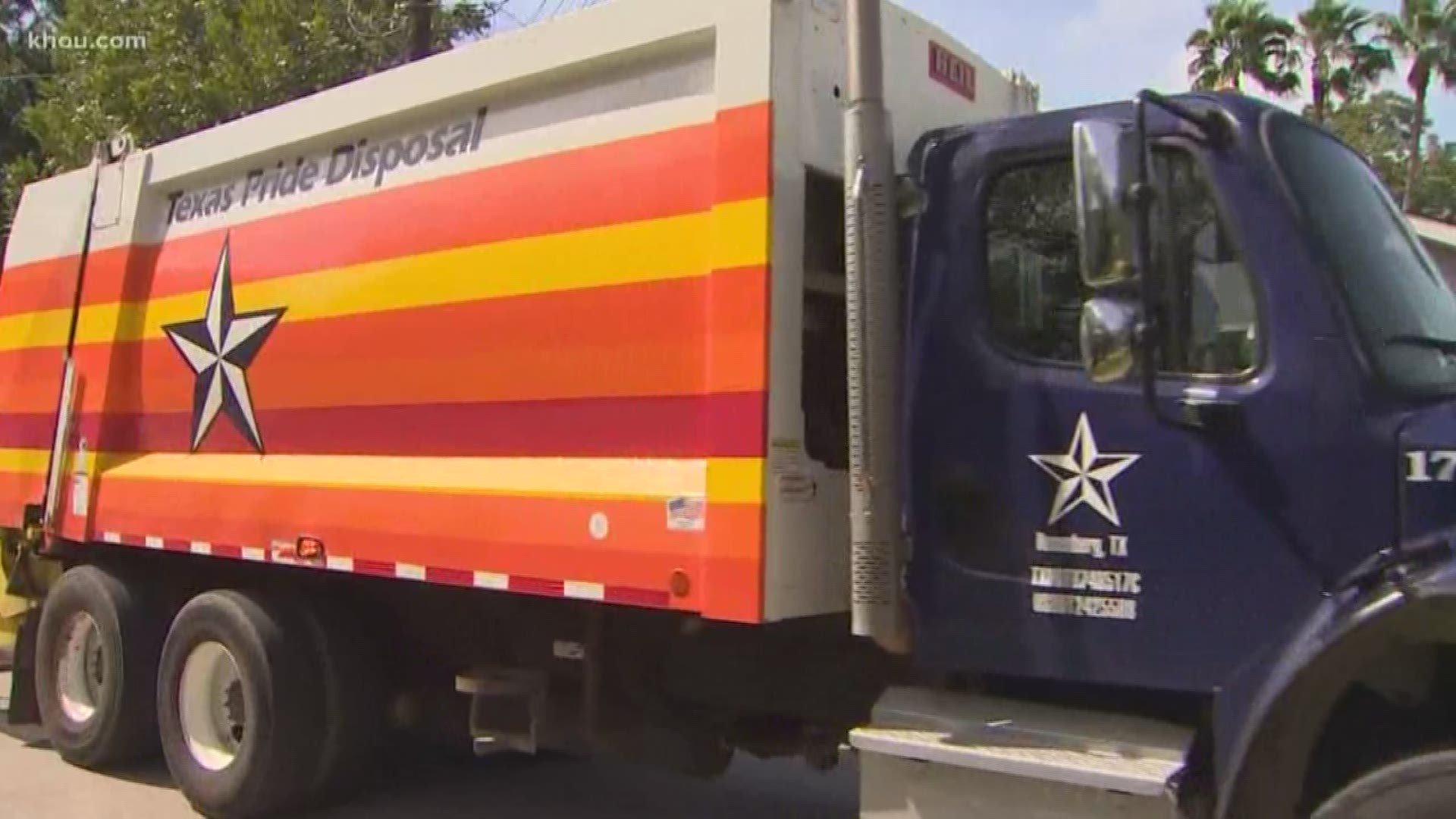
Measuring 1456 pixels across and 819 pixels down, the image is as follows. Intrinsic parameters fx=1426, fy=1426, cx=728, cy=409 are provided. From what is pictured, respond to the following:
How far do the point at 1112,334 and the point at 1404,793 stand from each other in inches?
47.7

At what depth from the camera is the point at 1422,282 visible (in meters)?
3.87

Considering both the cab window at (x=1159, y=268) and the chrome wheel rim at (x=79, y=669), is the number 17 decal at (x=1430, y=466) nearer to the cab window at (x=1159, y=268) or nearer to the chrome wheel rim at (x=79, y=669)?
the cab window at (x=1159, y=268)

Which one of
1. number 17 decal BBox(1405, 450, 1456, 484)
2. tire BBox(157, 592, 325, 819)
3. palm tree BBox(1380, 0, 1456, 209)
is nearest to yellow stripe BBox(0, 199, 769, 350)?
tire BBox(157, 592, 325, 819)

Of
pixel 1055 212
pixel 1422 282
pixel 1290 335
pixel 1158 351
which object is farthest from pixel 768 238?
pixel 1422 282

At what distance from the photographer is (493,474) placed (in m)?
4.94

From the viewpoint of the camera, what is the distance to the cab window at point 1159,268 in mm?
3584

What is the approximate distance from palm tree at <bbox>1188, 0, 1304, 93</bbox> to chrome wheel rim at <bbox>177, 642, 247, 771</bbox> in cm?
2672

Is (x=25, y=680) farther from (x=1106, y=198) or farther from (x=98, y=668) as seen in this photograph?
(x=1106, y=198)

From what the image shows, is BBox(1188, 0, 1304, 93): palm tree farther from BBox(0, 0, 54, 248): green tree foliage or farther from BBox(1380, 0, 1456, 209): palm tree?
BBox(0, 0, 54, 248): green tree foliage

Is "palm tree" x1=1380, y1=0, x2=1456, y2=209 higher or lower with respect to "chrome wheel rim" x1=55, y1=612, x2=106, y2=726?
higher

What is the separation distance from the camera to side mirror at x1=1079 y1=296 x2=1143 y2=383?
3.47 meters

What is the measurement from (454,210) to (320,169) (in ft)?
3.42

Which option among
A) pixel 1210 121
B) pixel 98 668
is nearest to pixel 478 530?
pixel 1210 121

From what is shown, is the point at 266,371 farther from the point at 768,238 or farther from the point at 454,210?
the point at 768,238
